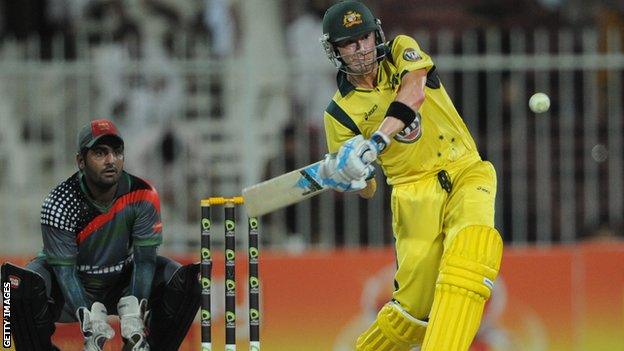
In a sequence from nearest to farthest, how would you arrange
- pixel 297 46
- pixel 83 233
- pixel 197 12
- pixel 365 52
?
pixel 365 52 < pixel 83 233 < pixel 297 46 < pixel 197 12

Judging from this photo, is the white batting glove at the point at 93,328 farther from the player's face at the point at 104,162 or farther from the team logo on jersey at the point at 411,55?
the team logo on jersey at the point at 411,55

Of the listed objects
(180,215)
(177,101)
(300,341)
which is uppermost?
(177,101)

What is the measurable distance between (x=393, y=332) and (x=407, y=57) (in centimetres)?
147

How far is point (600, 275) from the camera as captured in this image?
1162 centimetres

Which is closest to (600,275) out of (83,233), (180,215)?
(180,215)

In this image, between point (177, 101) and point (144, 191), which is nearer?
point (144, 191)

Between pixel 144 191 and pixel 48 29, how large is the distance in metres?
6.18

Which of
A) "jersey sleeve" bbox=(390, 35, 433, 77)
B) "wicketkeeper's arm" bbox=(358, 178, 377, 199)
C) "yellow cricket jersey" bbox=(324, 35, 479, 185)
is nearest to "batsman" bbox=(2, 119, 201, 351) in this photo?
"wicketkeeper's arm" bbox=(358, 178, 377, 199)

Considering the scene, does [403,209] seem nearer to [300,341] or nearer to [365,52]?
[365,52]

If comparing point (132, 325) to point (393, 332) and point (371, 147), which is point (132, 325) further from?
point (371, 147)

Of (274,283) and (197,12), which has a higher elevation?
(197,12)

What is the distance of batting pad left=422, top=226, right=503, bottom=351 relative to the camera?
26.9ft

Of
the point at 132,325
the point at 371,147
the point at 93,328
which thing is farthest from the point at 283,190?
the point at 93,328

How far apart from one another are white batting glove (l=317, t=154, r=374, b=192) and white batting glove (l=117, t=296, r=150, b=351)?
1494mm
